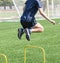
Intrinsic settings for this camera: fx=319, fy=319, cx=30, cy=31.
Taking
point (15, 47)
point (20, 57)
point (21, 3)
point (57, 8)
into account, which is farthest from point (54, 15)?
point (20, 57)

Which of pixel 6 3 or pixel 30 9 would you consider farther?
pixel 6 3

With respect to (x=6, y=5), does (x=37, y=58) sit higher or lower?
higher

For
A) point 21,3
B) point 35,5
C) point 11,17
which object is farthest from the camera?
point 11,17

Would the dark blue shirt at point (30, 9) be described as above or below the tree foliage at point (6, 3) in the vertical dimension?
above

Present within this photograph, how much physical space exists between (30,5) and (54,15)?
23513 millimetres

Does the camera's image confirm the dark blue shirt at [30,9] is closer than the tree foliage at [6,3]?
Yes

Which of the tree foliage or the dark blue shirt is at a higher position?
the dark blue shirt

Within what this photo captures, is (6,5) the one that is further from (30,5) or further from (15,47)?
(30,5)

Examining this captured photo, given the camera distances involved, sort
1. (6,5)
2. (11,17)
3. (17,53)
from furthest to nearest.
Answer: (6,5), (11,17), (17,53)

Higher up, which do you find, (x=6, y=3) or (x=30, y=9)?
(x=30, y=9)

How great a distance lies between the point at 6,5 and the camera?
3800cm

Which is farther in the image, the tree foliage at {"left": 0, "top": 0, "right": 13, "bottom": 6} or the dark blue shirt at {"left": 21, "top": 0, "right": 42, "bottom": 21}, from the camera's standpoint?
the tree foliage at {"left": 0, "top": 0, "right": 13, "bottom": 6}

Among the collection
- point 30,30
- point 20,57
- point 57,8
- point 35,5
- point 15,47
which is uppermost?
point 35,5

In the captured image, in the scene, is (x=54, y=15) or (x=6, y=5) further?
(x=6, y=5)
